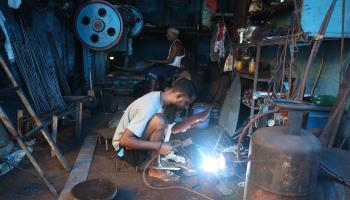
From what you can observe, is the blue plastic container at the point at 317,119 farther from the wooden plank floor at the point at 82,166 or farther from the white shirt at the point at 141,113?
the wooden plank floor at the point at 82,166

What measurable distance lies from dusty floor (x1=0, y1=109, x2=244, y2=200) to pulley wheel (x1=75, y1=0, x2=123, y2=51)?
3.41 meters

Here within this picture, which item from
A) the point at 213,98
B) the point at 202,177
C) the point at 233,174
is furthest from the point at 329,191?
the point at 213,98

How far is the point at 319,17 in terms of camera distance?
321 centimetres

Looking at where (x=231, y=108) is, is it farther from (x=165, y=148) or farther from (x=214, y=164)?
(x=165, y=148)

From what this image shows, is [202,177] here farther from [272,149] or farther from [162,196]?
[272,149]

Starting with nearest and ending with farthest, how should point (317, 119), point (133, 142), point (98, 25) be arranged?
1. point (133, 142)
2. point (317, 119)
3. point (98, 25)

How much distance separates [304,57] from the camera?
466 centimetres

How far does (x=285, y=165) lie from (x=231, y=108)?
3.18 metres

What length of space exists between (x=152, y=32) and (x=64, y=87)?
14.0 ft

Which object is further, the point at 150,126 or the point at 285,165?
the point at 150,126

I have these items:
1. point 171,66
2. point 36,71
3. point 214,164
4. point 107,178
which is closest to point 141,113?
point 107,178

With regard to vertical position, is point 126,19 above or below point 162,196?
above

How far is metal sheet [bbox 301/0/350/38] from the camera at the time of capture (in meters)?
3.19

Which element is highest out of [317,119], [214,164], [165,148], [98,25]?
[98,25]
